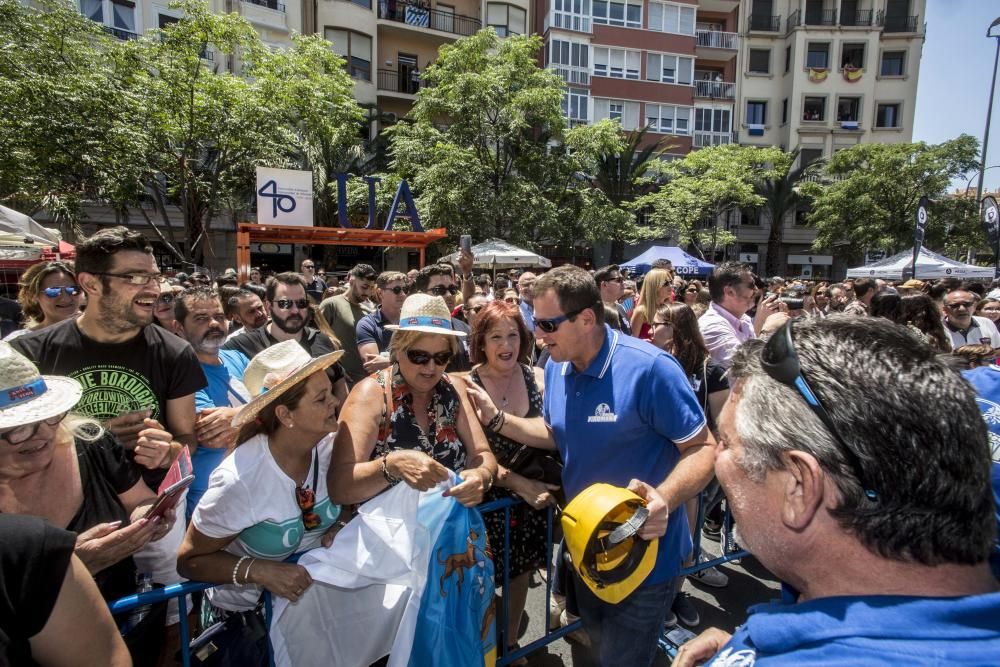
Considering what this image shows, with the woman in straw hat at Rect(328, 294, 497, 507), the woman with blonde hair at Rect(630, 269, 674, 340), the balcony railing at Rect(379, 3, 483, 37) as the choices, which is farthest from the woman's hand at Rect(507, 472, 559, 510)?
the balcony railing at Rect(379, 3, 483, 37)

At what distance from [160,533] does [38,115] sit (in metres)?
16.2

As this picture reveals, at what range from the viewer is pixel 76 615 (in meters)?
1.42

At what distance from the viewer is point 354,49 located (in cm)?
2773

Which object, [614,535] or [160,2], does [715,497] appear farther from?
[160,2]

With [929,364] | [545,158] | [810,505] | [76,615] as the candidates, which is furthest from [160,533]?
[545,158]

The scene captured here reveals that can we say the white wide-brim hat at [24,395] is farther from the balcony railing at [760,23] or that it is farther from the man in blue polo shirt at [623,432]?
the balcony railing at [760,23]

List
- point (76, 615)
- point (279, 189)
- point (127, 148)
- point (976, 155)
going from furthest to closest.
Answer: point (976, 155)
point (127, 148)
point (279, 189)
point (76, 615)

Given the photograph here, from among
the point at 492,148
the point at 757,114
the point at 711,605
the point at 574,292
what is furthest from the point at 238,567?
the point at 757,114

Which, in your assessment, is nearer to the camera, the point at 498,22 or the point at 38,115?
the point at 38,115

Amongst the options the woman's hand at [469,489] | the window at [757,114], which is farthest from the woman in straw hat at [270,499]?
the window at [757,114]

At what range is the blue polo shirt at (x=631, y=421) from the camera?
2131 millimetres

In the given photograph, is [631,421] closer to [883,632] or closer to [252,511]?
[883,632]

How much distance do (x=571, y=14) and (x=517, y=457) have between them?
110ft

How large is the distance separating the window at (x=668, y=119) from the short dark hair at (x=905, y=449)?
113ft
